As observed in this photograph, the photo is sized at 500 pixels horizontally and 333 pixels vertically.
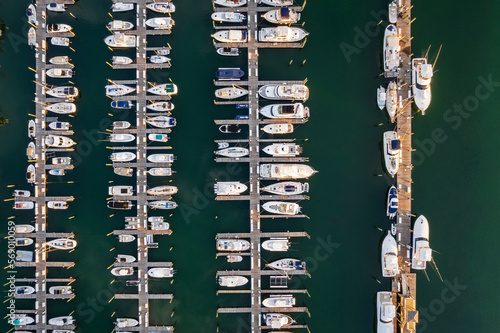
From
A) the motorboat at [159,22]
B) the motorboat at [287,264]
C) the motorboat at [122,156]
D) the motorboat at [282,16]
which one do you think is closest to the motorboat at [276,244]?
the motorboat at [287,264]

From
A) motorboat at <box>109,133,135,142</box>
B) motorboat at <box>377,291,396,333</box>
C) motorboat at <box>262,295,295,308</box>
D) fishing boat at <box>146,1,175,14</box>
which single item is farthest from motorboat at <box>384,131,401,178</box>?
motorboat at <box>109,133,135,142</box>

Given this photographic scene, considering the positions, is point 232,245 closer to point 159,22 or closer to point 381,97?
point 381,97

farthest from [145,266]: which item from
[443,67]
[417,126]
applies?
[443,67]

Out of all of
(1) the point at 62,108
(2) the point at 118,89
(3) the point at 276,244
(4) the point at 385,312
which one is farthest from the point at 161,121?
(4) the point at 385,312

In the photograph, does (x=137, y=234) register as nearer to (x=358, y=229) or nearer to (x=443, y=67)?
(x=358, y=229)

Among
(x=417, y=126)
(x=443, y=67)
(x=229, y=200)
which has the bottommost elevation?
(x=229, y=200)

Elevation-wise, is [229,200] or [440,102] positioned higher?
[440,102]
